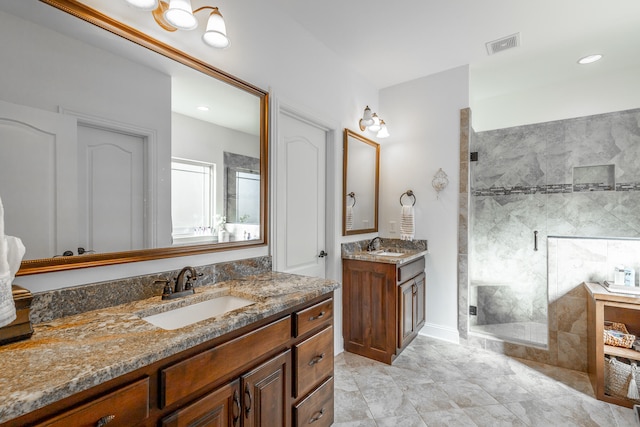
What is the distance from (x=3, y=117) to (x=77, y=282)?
0.64m


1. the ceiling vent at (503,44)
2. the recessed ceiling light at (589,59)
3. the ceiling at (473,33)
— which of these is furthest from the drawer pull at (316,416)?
the recessed ceiling light at (589,59)

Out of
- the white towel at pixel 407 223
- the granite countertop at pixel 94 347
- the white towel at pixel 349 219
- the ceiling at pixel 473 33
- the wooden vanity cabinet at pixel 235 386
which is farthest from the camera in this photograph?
the white towel at pixel 407 223

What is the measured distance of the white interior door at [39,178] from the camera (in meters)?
1.01

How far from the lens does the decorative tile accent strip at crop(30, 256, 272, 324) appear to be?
1059 millimetres

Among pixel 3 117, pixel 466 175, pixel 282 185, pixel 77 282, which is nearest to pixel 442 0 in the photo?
pixel 466 175

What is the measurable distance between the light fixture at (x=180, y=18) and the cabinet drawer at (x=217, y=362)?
1.39 m

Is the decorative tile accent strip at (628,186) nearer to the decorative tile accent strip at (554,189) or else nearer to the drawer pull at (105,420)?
the decorative tile accent strip at (554,189)

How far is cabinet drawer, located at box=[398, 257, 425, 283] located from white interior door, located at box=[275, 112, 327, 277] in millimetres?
696

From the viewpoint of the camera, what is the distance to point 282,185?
2.17 meters

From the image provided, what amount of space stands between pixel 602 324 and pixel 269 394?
7.82 feet

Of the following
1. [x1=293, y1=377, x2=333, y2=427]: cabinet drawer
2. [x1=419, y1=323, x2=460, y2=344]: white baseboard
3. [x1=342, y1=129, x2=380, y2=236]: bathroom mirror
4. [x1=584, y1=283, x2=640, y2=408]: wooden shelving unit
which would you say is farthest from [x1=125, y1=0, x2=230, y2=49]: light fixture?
[x1=419, y1=323, x2=460, y2=344]: white baseboard

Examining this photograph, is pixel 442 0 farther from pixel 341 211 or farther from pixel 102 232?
pixel 102 232

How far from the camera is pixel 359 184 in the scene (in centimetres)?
305

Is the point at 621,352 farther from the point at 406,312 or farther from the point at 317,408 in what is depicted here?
the point at 317,408
